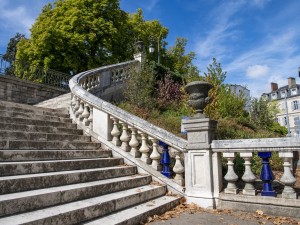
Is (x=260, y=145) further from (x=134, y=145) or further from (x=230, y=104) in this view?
(x=230, y=104)

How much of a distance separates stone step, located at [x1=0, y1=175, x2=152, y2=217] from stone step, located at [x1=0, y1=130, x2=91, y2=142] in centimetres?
175

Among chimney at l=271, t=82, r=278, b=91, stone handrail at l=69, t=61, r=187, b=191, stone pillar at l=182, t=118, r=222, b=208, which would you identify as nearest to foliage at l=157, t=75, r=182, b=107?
stone handrail at l=69, t=61, r=187, b=191

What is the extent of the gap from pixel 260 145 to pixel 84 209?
9.49 ft

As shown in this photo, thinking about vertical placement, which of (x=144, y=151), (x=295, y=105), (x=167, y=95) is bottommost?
(x=144, y=151)

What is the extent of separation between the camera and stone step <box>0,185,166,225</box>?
276cm

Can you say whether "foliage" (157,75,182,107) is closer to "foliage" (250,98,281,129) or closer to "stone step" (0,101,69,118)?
"foliage" (250,98,281,129)

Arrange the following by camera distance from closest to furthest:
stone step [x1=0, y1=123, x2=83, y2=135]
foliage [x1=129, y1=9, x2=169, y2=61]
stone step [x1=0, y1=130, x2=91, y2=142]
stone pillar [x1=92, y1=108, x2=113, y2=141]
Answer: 1. stone step [x1=0, y1=130, x2=91, y2=142]
2. stone step [x1=0, y1=123, x2=83, y2=135]
3. stone pillar [x1=92, y1=108, x2=113, y2=141]
4. foliage [x1=129, y1=9, x2=169, y2=61]

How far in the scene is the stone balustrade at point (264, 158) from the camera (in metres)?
3.92

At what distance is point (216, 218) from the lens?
3881 mm

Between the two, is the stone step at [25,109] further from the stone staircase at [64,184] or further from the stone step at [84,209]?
the stone step at [84,209]

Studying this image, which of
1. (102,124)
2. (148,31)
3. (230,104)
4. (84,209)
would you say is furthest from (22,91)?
(148,31)

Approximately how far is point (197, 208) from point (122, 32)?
20845 mm

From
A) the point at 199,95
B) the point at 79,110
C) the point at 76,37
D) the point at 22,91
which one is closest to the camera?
the point at 199,95

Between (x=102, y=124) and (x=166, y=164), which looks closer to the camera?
(x=166, y=164)
